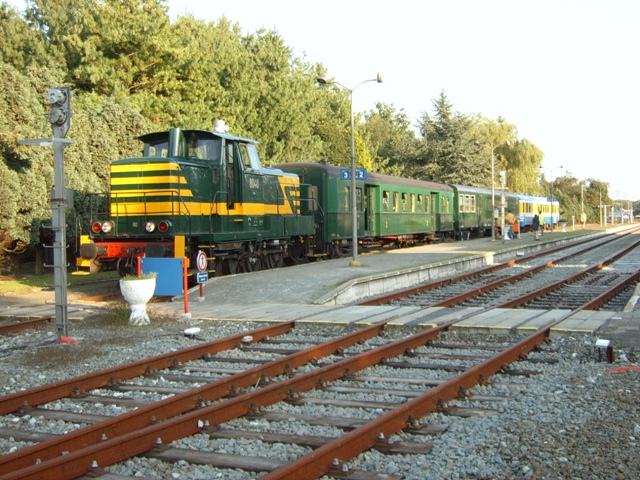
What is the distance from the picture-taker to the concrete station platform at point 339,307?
9742 mm

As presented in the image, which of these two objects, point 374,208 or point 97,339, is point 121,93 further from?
point 97,339

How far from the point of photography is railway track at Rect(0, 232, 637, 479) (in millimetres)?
4574

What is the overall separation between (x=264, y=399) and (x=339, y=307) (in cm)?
636

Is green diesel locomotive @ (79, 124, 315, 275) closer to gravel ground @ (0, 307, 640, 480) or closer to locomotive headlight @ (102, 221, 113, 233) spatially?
locomotive headlight @ (102, 221, 113, 233)

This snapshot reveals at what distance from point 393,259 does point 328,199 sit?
312 cm

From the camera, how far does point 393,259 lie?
76.3 ft

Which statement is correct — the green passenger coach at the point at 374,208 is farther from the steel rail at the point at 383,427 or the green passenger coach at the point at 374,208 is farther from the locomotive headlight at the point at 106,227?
the steel rail at the point at 383,427

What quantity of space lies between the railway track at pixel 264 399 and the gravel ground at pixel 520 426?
15cm

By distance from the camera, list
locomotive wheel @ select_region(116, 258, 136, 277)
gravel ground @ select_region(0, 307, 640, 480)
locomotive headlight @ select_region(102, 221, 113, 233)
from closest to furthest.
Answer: gravel ground @ select_region(0, 307, 640, 480) → locomotive wheel @ select_region(116, 258, 136, 277) → locomotive headlight @ select_region(102, 221, 113, 233)

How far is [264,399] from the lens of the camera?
6.03 m

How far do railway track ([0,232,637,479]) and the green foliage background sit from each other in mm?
13662

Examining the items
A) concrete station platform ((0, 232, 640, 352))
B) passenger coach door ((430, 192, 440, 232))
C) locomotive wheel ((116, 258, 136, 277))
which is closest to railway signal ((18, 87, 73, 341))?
concrete station platform ((0, 232, 640, 352))

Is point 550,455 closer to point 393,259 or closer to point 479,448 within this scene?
point 479,448

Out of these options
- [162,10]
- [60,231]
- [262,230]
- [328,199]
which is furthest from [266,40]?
[60,231]
